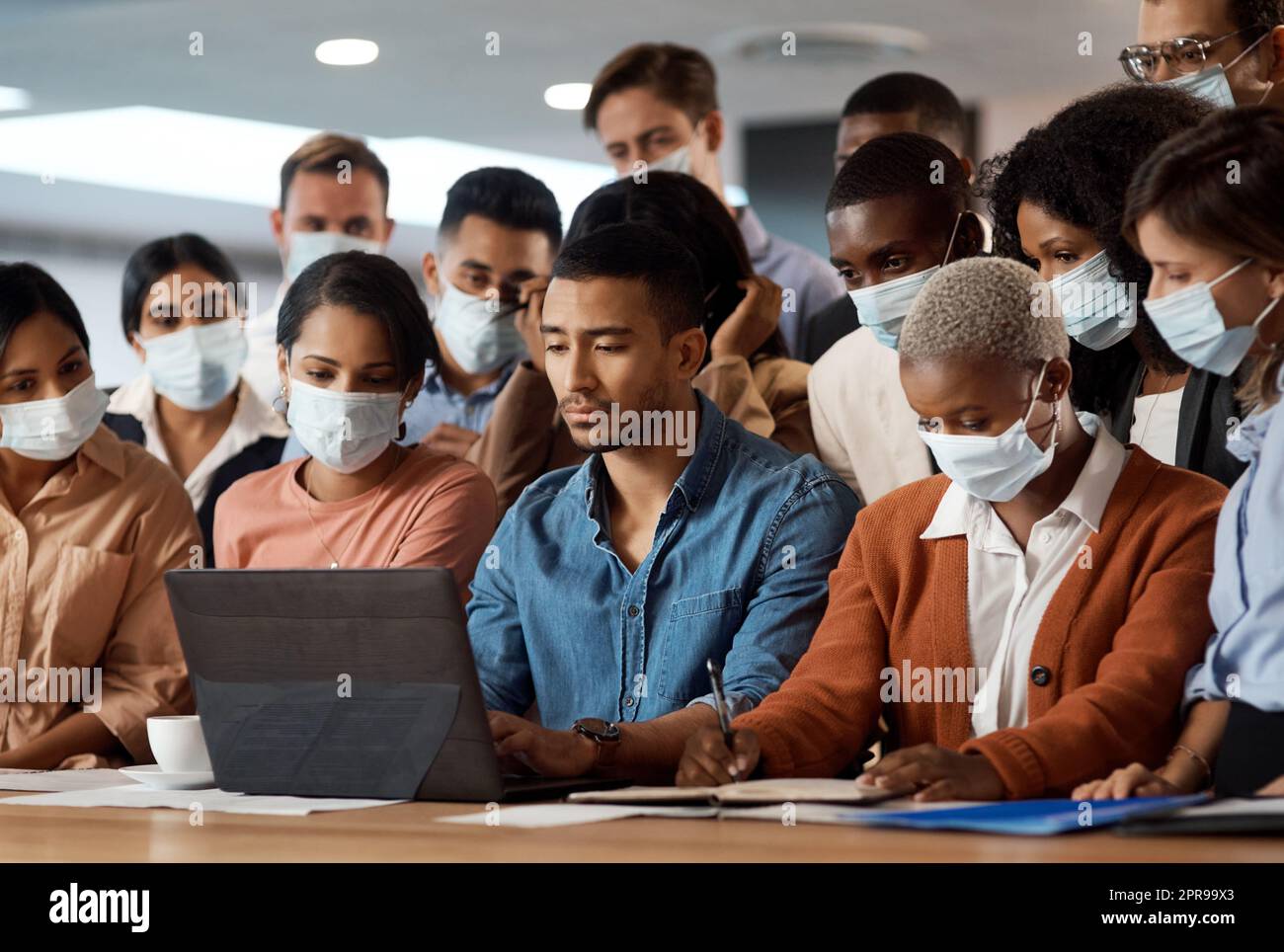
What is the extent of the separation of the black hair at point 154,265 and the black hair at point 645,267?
1631 millimetres

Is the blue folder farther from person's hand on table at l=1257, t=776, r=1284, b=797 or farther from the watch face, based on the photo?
the watch face

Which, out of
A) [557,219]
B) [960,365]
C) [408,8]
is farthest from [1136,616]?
[408,8]

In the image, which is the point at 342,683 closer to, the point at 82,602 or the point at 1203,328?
the point at 1203,328

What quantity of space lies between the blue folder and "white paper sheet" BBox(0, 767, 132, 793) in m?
1.03

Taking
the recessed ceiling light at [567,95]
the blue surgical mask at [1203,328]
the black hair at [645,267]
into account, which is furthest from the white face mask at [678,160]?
the recessed ceiling light at [567,95]

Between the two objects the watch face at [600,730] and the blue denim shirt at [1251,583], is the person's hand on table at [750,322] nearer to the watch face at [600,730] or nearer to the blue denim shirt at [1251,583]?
the watch face at [600,730]

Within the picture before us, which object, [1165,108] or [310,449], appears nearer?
[1165,108]

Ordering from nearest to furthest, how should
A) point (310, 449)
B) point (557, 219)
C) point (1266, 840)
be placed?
point (1266, 840) < point (310, 449) < point (557, 219)

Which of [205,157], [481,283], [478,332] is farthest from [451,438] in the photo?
[205,157]

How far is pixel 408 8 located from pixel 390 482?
459 centimetres

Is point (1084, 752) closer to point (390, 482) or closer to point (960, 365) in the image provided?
point (960, 365)

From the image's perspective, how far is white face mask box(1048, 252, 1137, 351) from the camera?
2.23 metres

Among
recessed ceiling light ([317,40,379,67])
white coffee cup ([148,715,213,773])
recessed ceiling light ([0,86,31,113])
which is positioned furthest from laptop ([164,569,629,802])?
recessed ceiling light ([0,86,31,113])
